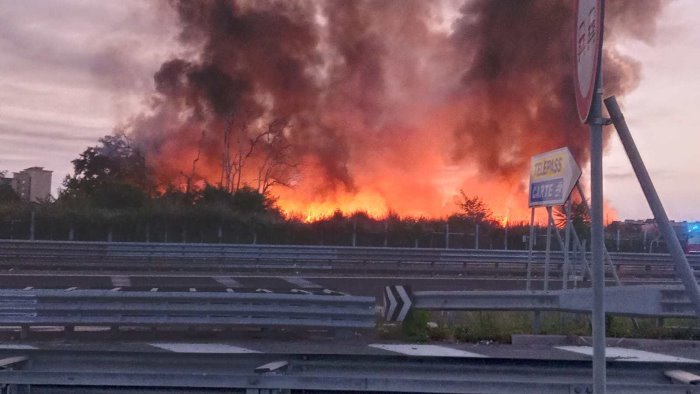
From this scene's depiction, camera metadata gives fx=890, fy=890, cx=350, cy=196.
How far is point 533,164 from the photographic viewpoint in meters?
15.0

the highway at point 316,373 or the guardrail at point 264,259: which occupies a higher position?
the guardrail at point 264,259

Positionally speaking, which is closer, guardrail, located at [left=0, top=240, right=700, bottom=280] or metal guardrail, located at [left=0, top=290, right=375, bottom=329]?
metal guardrail, located at [left=0, top=290, right=375, bottom=329]

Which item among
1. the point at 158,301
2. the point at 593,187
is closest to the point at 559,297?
the point at 158,301

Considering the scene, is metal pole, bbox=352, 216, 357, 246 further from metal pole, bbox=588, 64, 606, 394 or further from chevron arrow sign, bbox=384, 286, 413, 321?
metal pole, bbox=588, 64, 606, 394

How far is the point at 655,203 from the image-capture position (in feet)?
12.5

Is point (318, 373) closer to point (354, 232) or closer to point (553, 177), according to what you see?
point (553, 177)

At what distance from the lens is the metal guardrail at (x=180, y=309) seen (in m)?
11.4

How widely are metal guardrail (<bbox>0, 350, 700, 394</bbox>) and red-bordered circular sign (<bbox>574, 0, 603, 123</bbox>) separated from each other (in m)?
2.59

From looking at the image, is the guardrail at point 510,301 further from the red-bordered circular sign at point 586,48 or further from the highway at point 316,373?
the red-bordered circular sign at point 586,48

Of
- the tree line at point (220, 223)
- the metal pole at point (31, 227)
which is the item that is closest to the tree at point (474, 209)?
the tree line at point (220, 223)

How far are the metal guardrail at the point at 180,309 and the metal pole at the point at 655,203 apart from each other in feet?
26.6

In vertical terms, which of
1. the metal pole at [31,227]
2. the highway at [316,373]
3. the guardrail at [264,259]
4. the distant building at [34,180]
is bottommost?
the highway at [316,373]

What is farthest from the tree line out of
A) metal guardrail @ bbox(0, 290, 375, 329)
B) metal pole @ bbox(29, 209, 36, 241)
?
metal guardrail @ bbox(0, 290, 375, 329)

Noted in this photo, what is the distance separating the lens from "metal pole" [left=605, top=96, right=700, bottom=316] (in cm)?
370
